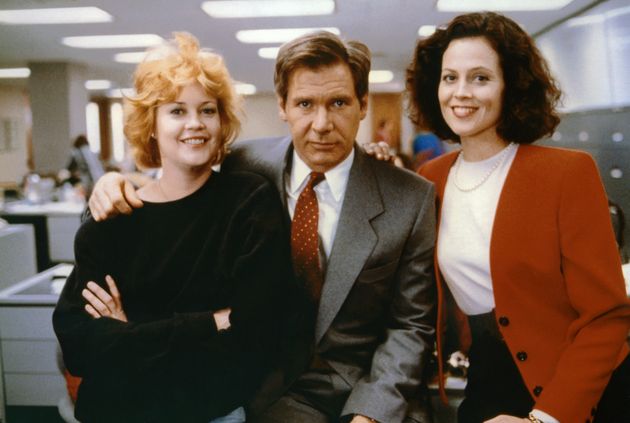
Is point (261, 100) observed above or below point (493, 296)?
above

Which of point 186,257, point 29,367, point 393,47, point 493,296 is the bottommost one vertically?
point 29,367

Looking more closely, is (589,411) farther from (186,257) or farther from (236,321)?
(186,257)

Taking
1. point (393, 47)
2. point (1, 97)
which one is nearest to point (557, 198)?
point (393, 47)

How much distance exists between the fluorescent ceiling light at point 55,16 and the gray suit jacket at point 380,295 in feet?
17.4

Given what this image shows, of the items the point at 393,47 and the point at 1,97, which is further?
the point at 1,97

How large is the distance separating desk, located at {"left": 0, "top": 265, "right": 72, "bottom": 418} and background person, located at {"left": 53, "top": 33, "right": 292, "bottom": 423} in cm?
75

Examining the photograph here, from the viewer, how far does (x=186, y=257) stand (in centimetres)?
143

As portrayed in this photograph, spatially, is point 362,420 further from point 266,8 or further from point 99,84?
point 99,84

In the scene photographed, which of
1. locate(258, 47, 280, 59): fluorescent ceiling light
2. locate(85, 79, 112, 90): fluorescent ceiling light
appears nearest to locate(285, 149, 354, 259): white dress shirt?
locate(258, 47, 280, 59): fluorescent ceiling light

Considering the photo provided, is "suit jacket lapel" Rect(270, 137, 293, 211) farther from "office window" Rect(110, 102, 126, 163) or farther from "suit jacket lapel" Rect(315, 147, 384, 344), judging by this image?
"office window" Rect(110, 102, 126, 163)

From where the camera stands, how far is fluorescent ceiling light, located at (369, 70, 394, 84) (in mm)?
12468

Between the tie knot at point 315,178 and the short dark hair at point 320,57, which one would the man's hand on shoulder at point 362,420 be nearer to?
the tie knot at point 315,178

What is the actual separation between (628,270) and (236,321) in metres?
1.51

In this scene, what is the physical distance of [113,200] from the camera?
143 centimetres
